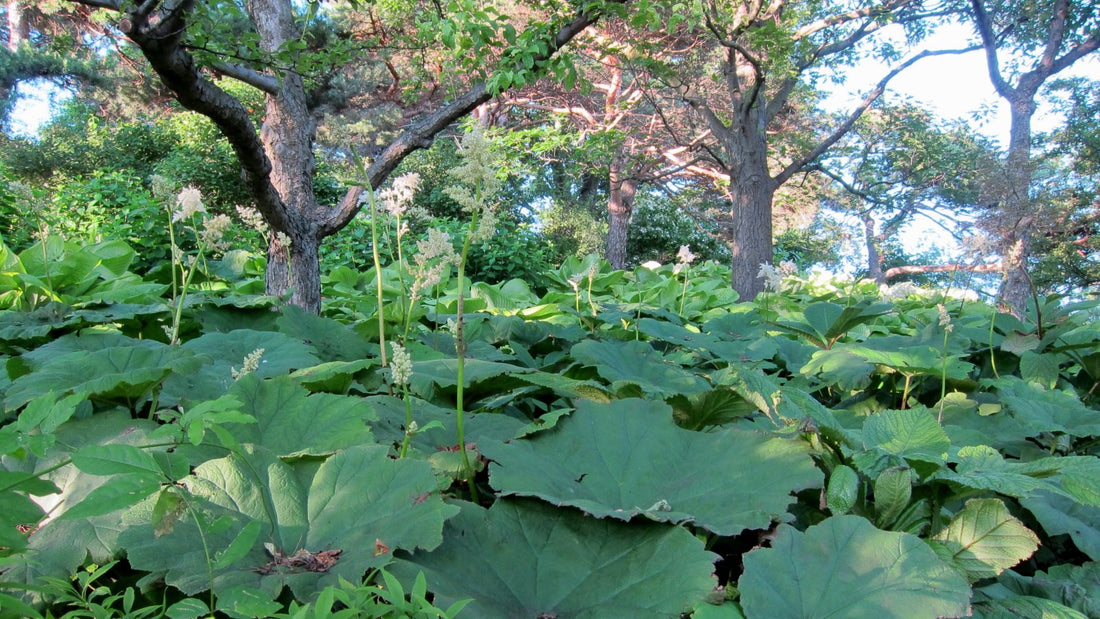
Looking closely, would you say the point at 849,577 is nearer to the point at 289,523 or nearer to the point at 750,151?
the point at 289,523

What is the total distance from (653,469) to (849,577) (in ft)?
1.08

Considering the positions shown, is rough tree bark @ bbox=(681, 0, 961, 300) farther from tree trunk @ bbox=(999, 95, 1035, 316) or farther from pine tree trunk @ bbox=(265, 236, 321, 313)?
pine tree trunk @ bbox=(265, 236, 321, 313)

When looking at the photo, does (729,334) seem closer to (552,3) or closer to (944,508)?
(944,508)

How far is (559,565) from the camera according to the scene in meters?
0.82

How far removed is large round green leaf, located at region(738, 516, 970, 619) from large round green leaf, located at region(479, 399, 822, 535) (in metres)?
0.05

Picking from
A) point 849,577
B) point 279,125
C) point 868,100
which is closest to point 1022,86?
point 868,100

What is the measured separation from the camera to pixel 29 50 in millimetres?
20016

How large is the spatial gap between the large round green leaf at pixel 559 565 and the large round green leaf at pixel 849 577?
68 millimetres

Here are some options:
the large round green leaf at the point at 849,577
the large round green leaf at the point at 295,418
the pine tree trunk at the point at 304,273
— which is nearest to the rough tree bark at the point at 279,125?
the pine tree trunk at the point at 304,273

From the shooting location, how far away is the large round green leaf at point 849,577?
27.7 inches

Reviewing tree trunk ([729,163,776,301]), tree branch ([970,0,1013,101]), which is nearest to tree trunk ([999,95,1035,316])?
tree branch ([970,0,1013,101])

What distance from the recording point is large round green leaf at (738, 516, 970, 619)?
2.31 feet

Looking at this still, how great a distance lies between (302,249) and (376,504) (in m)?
2.63

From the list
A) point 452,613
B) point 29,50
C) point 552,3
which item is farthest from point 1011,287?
point 29,50
